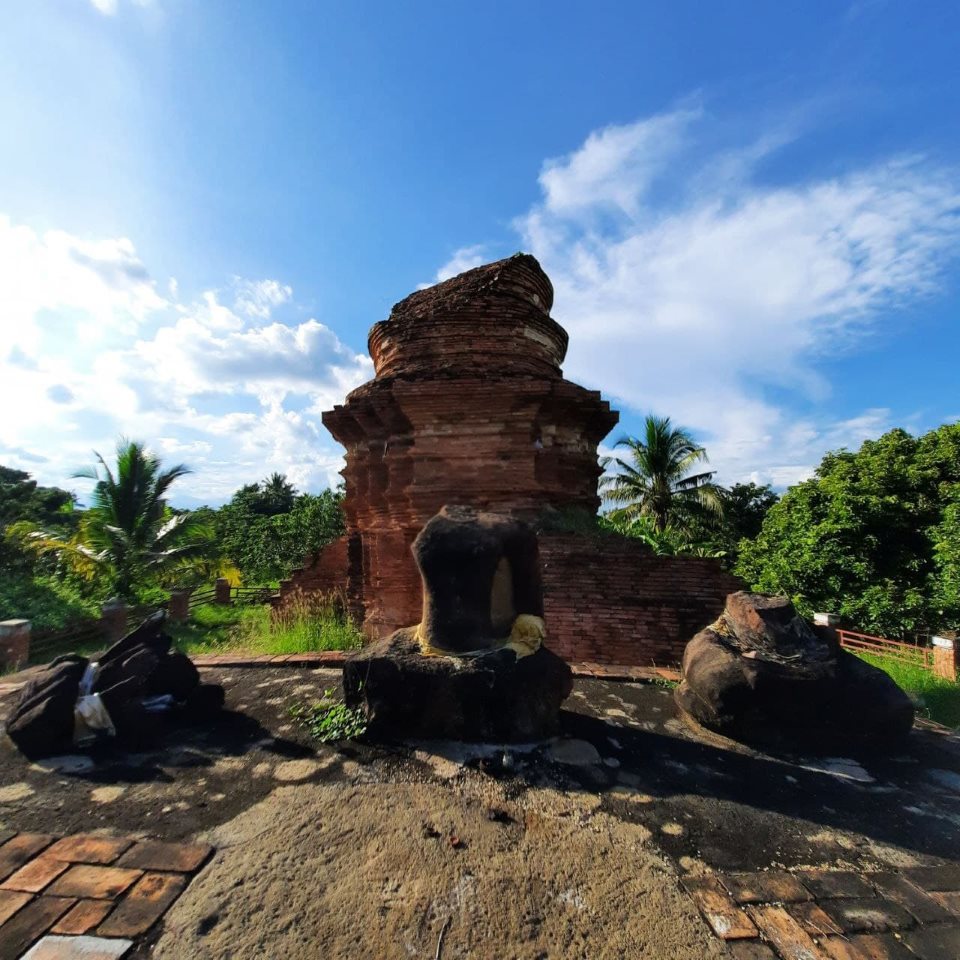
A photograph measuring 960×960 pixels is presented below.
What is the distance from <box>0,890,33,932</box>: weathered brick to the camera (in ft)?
6.00

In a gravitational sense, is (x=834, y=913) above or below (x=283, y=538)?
below

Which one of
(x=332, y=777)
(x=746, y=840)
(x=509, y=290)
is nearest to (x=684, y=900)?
(x=746, y=840)

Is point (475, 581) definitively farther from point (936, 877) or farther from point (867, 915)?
point (936, 877)

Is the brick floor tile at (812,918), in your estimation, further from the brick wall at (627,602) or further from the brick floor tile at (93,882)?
the brick wall at (627,602)

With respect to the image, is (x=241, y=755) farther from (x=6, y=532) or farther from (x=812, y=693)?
(x=6, y=532)

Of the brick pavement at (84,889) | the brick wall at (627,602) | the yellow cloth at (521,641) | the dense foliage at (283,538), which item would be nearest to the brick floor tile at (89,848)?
the brick pavement at (84,889)

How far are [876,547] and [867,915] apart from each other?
451 inches

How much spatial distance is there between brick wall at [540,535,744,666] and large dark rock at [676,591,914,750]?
204 cm

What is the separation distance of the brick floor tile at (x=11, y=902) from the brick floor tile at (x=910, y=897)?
10.8 feet

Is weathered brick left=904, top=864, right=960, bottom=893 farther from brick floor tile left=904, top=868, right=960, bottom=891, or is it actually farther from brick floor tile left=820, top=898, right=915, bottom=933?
brick floor tile left=820, top=898, right=915, bottom=933

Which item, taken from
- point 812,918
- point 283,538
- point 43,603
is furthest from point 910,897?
point 283,538

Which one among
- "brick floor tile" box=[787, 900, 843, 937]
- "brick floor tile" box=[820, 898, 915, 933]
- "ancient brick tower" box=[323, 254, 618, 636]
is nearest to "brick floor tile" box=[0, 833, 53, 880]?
"brick floor tile" box=[787, 900, 843, 937]

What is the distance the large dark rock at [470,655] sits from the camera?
310cm

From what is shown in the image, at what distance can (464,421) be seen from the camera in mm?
6535
